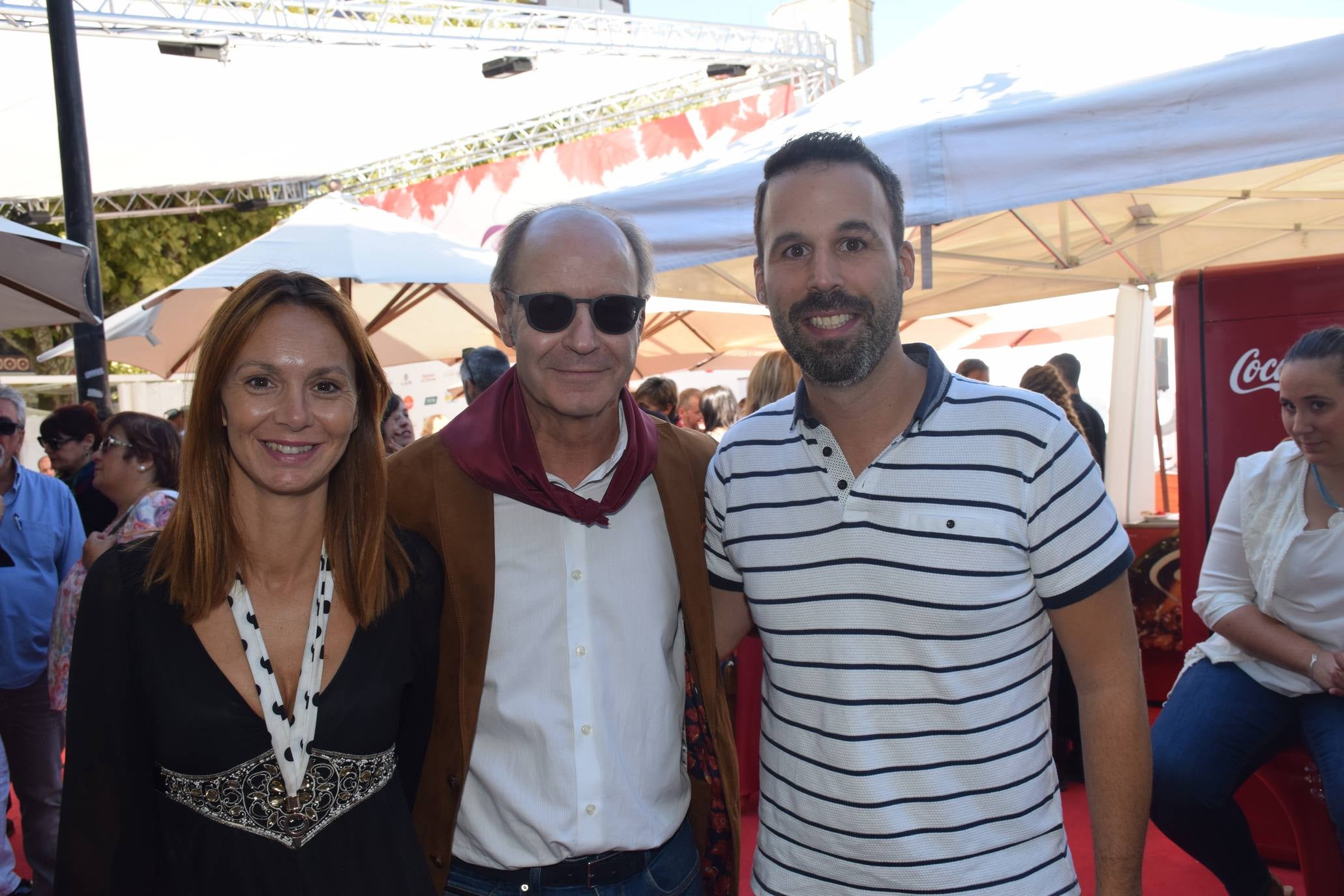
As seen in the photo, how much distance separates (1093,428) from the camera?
20.2 feet

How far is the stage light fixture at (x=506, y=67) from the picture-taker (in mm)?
12688

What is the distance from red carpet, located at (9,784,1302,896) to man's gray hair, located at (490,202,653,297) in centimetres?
228

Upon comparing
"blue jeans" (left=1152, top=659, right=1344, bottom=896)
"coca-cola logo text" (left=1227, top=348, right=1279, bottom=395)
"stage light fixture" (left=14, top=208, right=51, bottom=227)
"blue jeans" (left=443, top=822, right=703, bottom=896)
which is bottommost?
"blue jeans" (left=1152, top=659, right=1344, bottom=896)

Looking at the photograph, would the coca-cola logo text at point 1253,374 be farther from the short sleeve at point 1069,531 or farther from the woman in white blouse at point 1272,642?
the short sleeve at point 1069,531

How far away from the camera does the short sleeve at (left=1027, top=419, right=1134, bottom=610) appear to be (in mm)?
1729

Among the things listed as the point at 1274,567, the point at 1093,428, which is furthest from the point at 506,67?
the point at 1274,567

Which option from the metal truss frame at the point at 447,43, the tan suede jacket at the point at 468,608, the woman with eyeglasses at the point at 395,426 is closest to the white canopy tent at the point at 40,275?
the woman with eyeglasses at the point at 395,426

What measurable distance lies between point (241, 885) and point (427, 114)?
14509 millimetres

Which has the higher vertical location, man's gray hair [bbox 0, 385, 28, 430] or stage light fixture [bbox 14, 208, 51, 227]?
stage light fixture [bbox 14, 208, 51, 227]

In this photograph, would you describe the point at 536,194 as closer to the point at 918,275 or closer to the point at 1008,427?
the point at 918,275

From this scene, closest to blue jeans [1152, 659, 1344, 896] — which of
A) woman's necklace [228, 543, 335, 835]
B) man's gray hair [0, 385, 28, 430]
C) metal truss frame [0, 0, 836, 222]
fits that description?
woman's necklace [228, 543, 335, 835]

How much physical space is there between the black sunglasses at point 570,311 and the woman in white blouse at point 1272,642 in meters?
2.03

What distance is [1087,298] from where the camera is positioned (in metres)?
10.6

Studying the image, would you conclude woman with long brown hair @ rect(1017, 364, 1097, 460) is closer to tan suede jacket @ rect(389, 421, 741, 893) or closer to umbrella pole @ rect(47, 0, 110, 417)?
tan suede jacket @ rect(389, 421, 741, 893)
